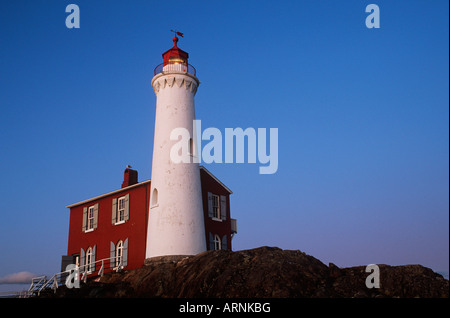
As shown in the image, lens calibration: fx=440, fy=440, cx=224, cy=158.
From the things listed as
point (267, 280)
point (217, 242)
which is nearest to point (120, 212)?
point (217, 242)

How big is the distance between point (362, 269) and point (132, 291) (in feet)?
34.5

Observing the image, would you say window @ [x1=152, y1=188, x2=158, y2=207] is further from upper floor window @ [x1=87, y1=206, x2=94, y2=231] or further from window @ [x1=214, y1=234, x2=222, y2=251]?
upper floor window @ [x1=87, y1=206, x2=94, y2=231]

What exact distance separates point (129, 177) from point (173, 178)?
5.74 meters

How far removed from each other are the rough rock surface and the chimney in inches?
350

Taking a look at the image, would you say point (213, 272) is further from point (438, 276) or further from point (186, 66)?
point (186, 66)

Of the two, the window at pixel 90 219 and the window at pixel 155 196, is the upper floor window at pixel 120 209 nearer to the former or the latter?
the window at pixel 155 196

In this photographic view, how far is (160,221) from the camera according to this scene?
23.9m

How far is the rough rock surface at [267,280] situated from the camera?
16750 mm

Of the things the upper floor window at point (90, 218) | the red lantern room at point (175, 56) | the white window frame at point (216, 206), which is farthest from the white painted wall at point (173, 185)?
the upper floor window at point (90, 218)

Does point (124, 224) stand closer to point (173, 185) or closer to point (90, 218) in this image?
point (90, 218)

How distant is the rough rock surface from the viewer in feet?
55.0

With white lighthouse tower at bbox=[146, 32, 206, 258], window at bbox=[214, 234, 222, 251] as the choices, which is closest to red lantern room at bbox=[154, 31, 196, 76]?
white lighthouse tower at bbox=[146, 32, 206, 258]
